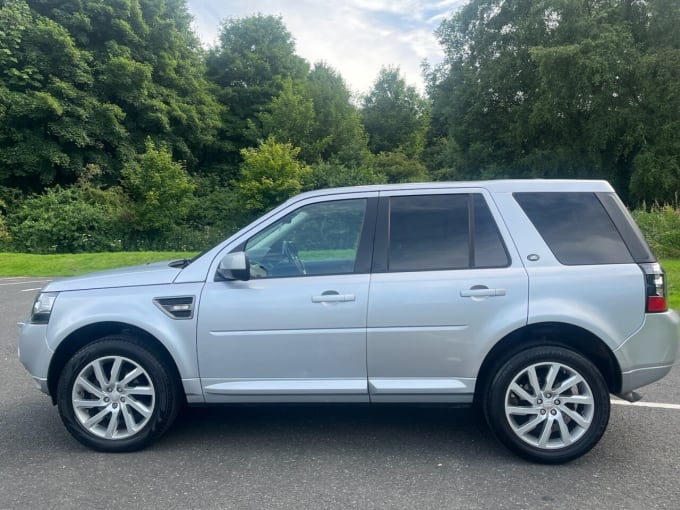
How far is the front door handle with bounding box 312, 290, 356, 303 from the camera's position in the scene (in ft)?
12.8

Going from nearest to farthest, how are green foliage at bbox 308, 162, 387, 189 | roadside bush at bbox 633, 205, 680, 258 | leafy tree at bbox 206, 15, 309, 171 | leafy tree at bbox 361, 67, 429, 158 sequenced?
roadside bush at bbox 633, 205, 680, 258 < green foliage at bbox 308, 162, 387, 189 < leafy tree at bbox 206, 15, 309, 171 < leafy tree at bbox 361, 67, 429, 158

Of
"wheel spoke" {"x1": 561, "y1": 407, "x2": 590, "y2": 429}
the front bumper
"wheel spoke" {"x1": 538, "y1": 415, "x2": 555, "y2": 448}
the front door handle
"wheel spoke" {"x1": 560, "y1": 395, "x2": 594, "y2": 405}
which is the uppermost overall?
the front door handle

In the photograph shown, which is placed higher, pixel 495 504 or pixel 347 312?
pixel 347 312

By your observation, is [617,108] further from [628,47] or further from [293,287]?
[293,287]

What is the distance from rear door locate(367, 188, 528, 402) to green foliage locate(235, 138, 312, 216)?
24.6m

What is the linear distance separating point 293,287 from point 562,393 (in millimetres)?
1957

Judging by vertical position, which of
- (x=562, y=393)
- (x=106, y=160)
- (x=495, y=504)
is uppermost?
(x=106, y=160)

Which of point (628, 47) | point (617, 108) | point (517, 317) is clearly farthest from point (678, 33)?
point (517, 317)

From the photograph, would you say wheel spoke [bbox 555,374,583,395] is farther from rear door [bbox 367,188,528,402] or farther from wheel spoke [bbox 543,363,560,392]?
rear door [bbox 367,188,528,402]

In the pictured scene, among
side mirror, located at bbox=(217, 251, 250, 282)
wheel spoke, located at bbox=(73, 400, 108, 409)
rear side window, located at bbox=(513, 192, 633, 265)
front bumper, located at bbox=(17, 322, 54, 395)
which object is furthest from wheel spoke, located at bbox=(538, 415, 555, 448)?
Answer: front bumper, located at bbox=(17, 322, 54, 395)

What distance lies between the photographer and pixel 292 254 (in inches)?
166

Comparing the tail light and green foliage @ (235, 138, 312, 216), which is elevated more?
green foliage @ (235, 138, 312, 216)

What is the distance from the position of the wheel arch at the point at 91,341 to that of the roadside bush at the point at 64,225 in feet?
76.6

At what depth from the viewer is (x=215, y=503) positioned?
3.29 metres
